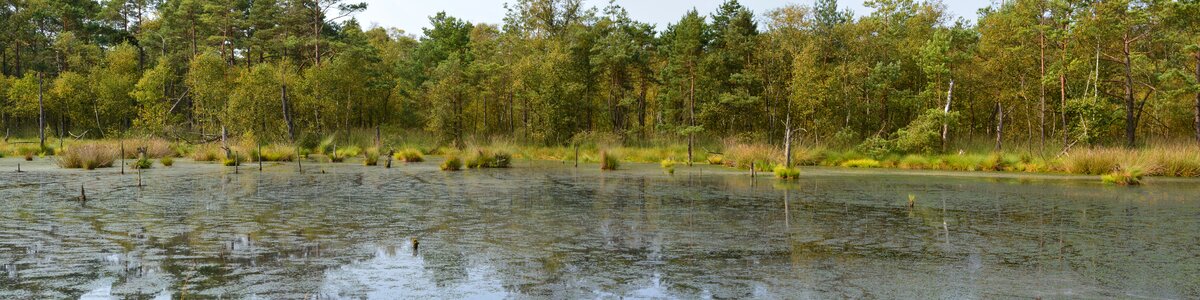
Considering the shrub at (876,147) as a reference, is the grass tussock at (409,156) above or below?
below

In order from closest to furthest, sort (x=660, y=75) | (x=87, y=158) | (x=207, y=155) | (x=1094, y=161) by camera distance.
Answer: (x=1094, y=161)
(x=87, y=158)
(x=207, y=155)
(x=660, y=75)

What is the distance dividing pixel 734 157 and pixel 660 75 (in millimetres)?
12322

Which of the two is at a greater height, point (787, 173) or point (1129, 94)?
point (1129, 94)

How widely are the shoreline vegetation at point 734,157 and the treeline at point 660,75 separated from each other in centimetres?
176

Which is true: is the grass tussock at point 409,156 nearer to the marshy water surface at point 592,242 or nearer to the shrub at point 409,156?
the shrub at point 409,156

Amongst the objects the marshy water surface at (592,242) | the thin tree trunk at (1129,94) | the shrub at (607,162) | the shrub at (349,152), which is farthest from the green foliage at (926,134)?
the shrub at (349,152)

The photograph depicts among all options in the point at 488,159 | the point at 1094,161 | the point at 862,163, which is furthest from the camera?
Answer: the point at 862,163

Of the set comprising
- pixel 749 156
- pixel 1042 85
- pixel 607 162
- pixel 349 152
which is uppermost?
pixel 1042 85

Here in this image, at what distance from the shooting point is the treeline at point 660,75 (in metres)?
29.5

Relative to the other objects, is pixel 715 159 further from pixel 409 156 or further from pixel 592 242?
pixel 592 242

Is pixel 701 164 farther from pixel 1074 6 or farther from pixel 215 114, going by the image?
pixel 215 114

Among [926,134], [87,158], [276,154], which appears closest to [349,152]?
[276,154]

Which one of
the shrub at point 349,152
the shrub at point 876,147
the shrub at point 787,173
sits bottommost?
the shrub at point 787,173

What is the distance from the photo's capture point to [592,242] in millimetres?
9648
